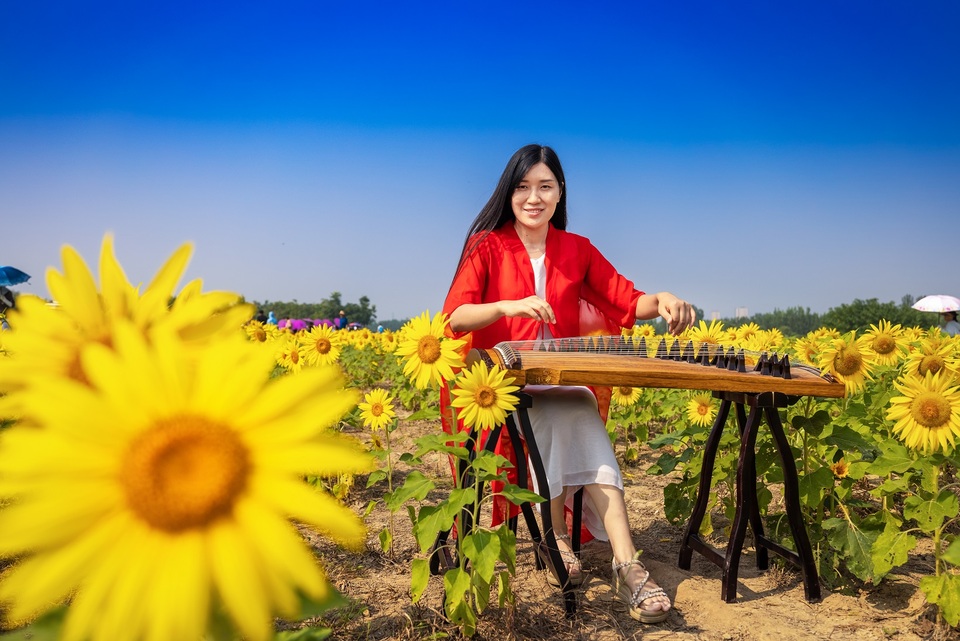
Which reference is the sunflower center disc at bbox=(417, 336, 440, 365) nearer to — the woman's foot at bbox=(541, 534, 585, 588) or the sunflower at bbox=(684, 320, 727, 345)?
the woman's foot at bbox=(541, 534, 585, 588)

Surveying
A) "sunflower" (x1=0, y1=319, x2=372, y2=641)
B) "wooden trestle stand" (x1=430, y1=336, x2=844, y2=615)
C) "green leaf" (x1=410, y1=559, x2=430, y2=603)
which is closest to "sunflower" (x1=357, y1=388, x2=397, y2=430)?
"wooden trestle stand" (x1=430, y1=336, x2=844, y2=615)

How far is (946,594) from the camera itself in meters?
2.49

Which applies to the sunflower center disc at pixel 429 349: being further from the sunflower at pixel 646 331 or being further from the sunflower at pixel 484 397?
the sunflower at pixel 646 331

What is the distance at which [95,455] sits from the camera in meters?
0.52

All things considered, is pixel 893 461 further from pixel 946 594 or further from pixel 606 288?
pixel 606 288

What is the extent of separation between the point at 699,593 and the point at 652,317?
4.23 ft

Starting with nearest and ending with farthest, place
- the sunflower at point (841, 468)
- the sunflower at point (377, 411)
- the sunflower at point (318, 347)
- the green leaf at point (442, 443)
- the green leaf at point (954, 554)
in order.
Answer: the green leaf at point (954, 554), the green leaf at point (442, 443), the sunflower at point (841, 468), the sunflower at point (377, 411), the sunflower at point (318, 347)

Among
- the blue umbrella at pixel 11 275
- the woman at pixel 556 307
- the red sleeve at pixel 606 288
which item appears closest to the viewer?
the woman at pixel 556 307

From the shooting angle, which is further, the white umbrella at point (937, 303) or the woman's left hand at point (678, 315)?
the white umbrella at point (937, 303)

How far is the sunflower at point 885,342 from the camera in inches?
149

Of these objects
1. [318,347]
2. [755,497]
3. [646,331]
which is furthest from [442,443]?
[646,331]

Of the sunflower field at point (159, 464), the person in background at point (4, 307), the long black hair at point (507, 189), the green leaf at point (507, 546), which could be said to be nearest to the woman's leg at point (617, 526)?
the green leaf at point (507, 546)

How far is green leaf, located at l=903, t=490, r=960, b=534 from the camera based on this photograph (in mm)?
2549

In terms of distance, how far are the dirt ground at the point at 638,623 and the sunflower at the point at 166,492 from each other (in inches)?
77.3
